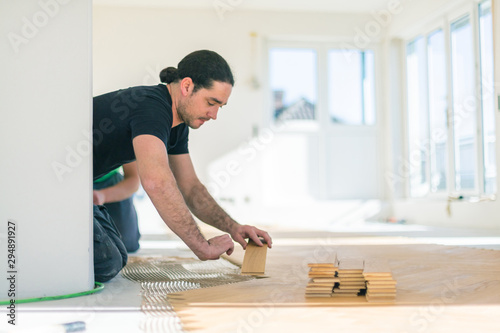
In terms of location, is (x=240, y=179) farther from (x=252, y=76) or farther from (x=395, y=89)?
(x=395, y=89)

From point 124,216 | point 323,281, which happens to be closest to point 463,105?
point 124,216

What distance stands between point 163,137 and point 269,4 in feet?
21.0

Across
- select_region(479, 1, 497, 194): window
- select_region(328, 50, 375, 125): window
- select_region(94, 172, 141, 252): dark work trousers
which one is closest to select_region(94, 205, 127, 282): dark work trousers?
select_region(94, 172, 141, 252): dark work trousers

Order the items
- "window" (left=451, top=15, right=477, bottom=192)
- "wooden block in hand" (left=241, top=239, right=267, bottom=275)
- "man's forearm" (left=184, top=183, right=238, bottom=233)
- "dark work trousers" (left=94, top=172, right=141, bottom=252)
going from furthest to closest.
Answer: "window" (left=451, top=15, right=477, bottom=192), "dark work trousers" (left=94, top=172, right=141, bottom=252), "man's forearm" (left=184, top=183, right=238, bottom=233), "wooden block in hand" (left=241, top=239, right=267, bottom=275)

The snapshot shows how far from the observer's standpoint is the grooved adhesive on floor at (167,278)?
142 cm

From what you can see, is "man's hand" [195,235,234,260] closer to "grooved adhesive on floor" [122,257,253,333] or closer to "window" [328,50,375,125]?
"grooved adhesive on floor" [122,257,253,333]

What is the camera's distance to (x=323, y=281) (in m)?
1.73

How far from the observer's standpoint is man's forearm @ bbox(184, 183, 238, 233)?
7.72 feet

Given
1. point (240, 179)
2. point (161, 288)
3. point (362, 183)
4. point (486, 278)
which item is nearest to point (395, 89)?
point (362, 183)

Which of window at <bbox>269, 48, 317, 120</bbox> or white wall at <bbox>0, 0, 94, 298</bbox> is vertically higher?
window at <bbox>269, 48, 317, 120</bbox>

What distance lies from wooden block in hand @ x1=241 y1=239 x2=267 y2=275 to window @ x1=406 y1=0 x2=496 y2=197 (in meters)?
4.49

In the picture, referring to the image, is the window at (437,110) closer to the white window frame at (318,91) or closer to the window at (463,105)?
the window at (463,105)

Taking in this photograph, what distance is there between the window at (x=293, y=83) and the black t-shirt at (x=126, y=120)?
6008 millimetres

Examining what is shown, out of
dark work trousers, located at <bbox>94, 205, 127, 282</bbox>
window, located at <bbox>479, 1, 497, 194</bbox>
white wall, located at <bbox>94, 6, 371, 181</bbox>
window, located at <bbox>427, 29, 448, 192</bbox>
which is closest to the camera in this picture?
dark work trousers, located at <bbox>94, 205, 127, 282</bbox>
